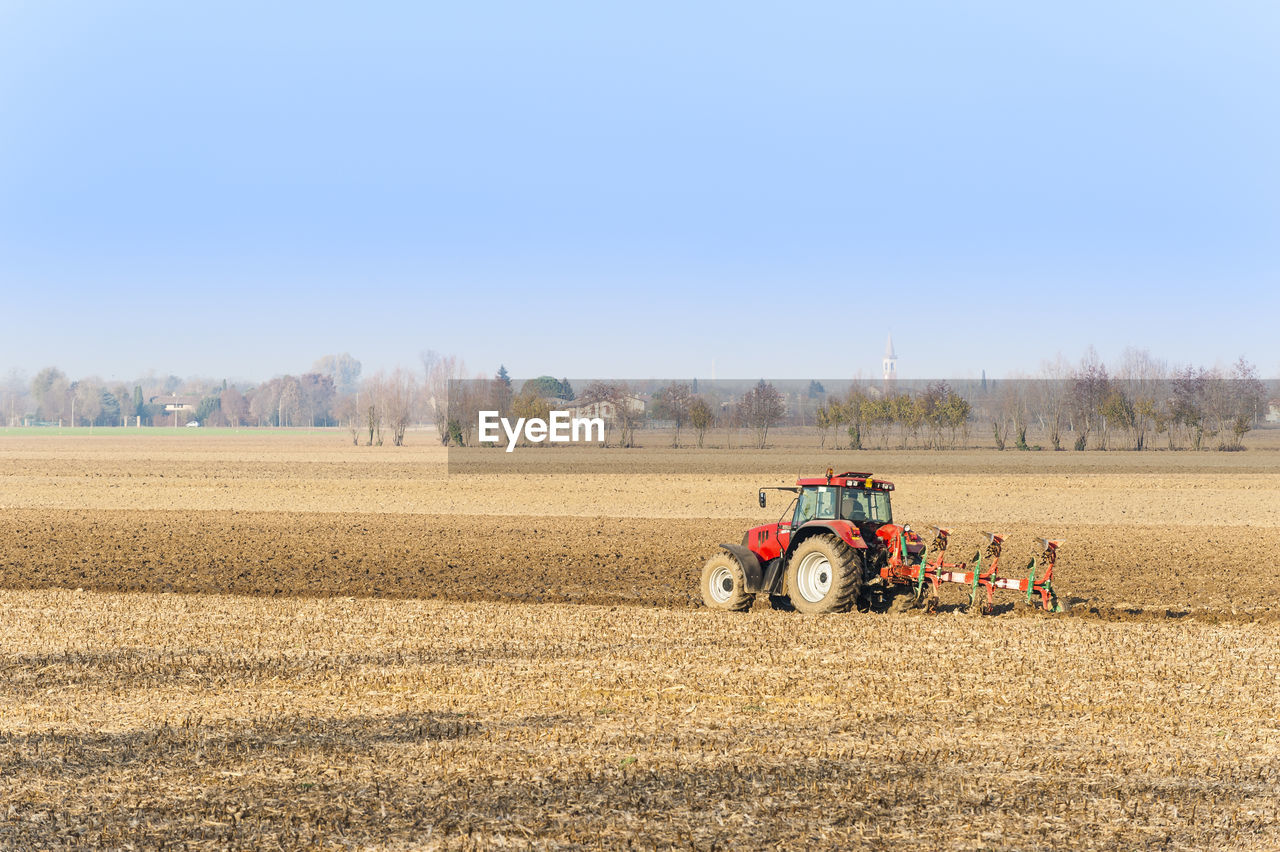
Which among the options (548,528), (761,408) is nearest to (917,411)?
(761,408)

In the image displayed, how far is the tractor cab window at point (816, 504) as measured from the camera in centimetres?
1731

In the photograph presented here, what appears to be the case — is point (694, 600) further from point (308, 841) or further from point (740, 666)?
point (308, 841)

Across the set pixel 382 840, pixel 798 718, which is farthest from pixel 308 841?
pixel 798 718

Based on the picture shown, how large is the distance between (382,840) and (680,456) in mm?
71061

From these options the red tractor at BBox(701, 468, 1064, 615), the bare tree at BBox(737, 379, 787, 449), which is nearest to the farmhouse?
the bare tree at BBox(737, 379, 787, 449)

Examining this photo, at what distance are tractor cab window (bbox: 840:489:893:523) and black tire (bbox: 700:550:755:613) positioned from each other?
172 cm

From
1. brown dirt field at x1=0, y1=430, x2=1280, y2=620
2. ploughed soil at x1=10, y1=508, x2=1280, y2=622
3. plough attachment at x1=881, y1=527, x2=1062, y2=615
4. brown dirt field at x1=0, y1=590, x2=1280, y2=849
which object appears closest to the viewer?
brown dirt field at x1=0, y1=590, x2=1280, y2=849

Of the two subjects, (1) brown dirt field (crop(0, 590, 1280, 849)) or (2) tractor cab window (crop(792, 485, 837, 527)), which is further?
(2) tractor cab window (crop(792, 485, 837, 527))

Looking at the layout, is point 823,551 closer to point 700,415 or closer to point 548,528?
point 548,528

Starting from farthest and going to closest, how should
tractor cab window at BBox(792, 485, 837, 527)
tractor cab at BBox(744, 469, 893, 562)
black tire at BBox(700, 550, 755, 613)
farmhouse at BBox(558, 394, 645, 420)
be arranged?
1. farmhouse at BBox(558, 394, 645, 420)
2. black tire at BBox(700, 550, 755, 613)
3. tractor cab window at BBox(792, 485, 837, 527)
4. tractor cab at BBox(744, 469, 893, 562)

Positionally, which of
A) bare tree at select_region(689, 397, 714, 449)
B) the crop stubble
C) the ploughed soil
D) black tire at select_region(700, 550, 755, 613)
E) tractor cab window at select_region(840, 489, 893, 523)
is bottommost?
the ploughed soil

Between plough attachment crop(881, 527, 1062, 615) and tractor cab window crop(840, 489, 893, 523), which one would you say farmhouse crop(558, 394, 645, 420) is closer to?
tractor cab window crop(840, 489, 893, 523)

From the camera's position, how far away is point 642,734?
1036 centimetres

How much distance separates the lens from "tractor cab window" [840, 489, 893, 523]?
680 inches
